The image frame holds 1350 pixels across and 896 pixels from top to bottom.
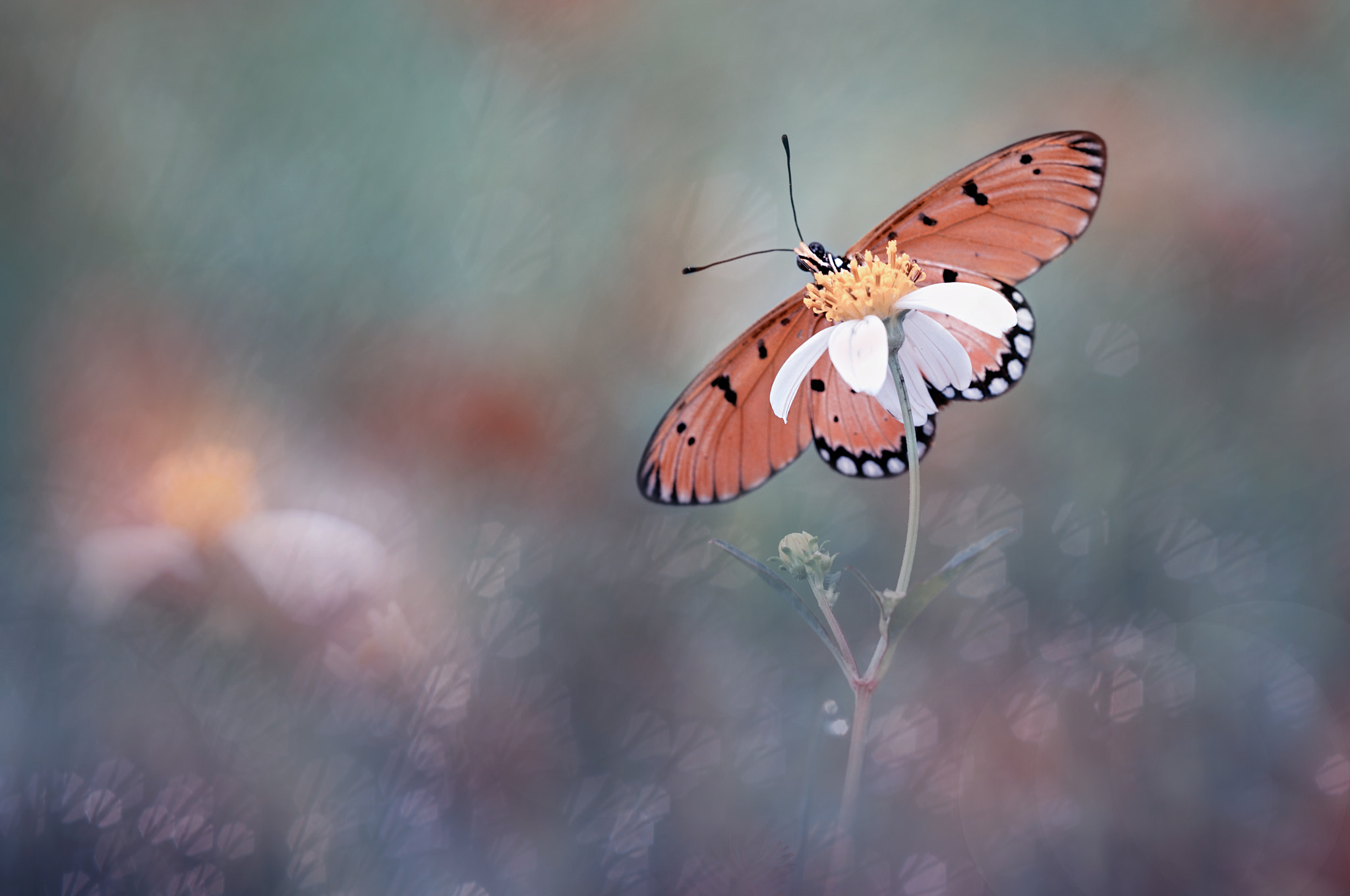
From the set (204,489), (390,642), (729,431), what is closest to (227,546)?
(204,489)

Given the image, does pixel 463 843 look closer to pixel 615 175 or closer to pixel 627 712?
pixel 627 712

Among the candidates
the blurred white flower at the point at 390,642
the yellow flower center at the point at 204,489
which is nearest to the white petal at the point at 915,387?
the blurred white flower at the point at 390,642

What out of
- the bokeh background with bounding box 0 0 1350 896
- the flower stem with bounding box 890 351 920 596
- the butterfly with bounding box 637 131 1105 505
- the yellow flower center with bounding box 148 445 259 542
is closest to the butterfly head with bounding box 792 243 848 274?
the butterfly with bounding box 637 131 1105 505

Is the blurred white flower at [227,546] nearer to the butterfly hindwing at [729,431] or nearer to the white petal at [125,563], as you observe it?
the white petal at [125,563]

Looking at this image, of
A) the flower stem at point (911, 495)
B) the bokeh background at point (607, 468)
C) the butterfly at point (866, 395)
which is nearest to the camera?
the flower stem at point (911, 495)

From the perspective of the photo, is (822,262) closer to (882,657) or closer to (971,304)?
(971,304)

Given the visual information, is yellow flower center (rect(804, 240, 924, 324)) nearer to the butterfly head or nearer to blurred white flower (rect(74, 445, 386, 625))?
the butterfly head
